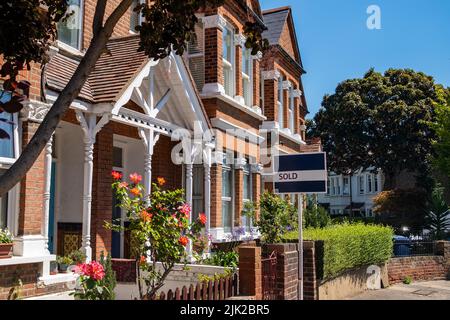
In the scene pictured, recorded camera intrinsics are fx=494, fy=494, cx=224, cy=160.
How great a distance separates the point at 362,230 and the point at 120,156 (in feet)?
22.8

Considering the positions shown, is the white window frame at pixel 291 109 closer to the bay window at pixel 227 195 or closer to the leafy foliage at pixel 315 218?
the leafy foliage at pixel 315 218

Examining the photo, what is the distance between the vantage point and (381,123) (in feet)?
130

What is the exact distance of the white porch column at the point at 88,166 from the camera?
866cm

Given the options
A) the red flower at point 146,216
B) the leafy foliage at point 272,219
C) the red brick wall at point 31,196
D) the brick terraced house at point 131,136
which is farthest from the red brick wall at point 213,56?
the red flower at point 146,216

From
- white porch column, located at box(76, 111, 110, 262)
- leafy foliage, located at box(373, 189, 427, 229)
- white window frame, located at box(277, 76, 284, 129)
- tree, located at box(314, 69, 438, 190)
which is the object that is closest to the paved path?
white porch column, located at box(76, 111, 110, 262)

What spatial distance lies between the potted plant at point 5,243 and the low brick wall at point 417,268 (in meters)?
12.4

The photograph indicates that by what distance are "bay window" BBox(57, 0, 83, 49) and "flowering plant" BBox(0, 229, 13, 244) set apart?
4.61 metres

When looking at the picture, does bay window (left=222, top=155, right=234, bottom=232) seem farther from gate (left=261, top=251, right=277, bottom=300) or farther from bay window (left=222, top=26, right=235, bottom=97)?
gate (left=261, top=251, right=277, bottom=300)

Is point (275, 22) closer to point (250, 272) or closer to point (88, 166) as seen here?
point (88, 166)

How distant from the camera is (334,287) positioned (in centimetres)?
1186

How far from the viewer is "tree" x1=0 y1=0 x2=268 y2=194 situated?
378 centimetres
